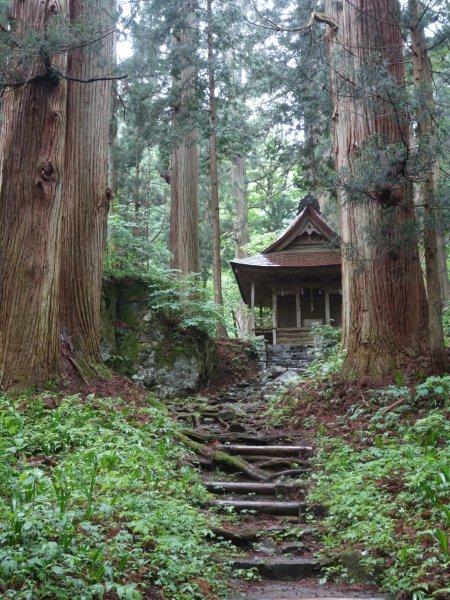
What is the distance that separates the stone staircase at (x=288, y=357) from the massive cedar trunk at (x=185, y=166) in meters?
3.43

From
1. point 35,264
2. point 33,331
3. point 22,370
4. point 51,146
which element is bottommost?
point 22,370

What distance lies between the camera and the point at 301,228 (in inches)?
828

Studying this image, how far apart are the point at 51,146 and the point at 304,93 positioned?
8650mm

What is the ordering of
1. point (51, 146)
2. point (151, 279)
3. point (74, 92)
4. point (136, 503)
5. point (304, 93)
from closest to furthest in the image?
point (136, 503), point (51, 146), point (74, 92), point (151, 279), point (304, 93)

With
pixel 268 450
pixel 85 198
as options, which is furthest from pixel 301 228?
pixel 268 450

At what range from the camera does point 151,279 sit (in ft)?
40.2

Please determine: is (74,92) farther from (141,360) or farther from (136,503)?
(136,503)

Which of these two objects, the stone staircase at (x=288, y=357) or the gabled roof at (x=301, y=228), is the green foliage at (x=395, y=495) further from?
the gabled roof at (x=301, y=228)

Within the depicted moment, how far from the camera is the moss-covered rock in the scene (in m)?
11.3

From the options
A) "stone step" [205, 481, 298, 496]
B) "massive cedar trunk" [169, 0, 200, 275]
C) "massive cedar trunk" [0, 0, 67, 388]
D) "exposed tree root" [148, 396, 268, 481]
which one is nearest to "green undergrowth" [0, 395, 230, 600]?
"stone step" [205, 481, 298, 496]

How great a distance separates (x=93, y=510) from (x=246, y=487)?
101 inches

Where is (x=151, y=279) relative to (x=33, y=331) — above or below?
above

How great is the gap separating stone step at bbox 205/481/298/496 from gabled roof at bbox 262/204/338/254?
15370 mm

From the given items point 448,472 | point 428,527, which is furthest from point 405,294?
point 428,527
